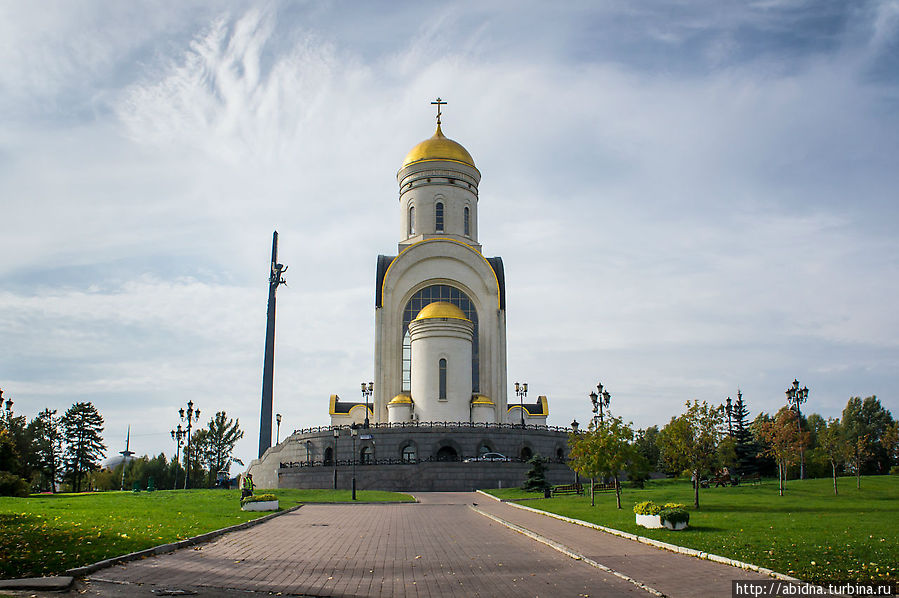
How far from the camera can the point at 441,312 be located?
48938mm

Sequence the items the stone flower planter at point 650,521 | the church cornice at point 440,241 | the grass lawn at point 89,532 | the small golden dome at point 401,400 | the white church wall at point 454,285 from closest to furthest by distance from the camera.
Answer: the grass lawn at point 89,532 < the stone flower planter at point 650,521 < the small golden dome at point 401,400 < the white church wall at point 454,285 < the church cornice at point 440,241

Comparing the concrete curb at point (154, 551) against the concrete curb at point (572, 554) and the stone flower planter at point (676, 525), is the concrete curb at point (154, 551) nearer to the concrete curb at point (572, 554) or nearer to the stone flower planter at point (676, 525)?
the concrete curb at point (572, 554)

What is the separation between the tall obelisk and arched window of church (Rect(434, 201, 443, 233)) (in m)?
11.8

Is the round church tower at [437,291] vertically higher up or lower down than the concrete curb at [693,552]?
higher up

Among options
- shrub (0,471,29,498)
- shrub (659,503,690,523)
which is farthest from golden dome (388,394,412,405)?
shrub (659,503,690,523)

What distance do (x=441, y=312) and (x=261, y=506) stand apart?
1034 inches

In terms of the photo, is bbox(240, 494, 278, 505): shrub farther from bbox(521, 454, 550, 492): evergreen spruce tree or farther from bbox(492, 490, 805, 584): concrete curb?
bbox(521, 454, 550, 492): evergreen spruce tree

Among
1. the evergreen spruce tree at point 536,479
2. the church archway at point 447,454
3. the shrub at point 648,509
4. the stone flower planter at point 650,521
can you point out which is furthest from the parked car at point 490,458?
the stone flower planter at point 650,521

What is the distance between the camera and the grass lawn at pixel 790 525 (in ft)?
35.0

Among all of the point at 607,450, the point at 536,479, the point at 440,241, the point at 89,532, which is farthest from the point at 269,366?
the point at 89,532

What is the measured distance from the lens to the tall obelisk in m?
50.7

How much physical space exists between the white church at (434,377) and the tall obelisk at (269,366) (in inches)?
53.3

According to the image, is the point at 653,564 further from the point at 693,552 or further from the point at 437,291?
the point at 437,291

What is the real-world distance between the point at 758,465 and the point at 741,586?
41160 mm
